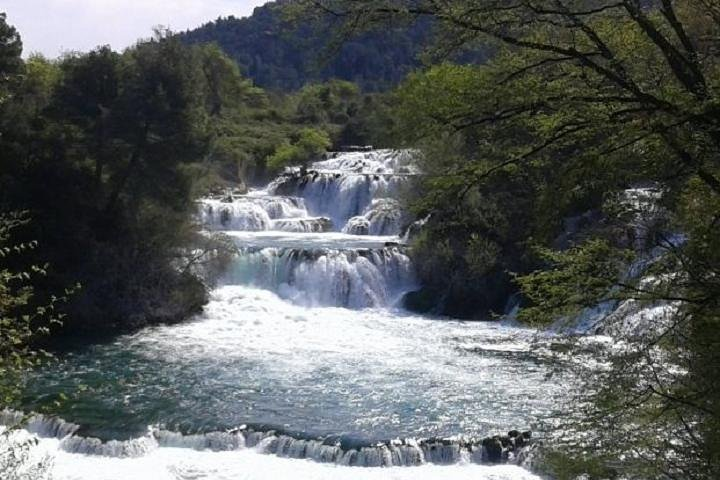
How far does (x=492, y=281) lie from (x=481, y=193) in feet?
9.24

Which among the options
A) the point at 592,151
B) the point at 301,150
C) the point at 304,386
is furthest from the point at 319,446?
the point at 301,150

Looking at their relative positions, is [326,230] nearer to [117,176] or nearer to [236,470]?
[117,176]

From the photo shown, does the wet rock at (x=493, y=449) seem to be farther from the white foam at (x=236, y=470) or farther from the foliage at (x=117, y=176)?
the foliage at (x=117, y=176)

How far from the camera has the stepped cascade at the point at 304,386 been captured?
11.8 m

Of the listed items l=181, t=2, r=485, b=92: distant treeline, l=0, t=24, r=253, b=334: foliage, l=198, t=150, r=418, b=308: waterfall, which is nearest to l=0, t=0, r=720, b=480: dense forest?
l=198, t=150, r=418, b=308: waterfall

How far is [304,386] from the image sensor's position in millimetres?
14711

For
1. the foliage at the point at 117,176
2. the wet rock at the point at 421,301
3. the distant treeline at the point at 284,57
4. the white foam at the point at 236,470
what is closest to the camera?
the white foam at the point at 236,470

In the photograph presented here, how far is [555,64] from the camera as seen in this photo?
5.31 m

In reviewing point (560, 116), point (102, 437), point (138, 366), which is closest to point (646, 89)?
point (560, 116)

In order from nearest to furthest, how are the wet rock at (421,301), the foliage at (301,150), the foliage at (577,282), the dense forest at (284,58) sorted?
the foliage at (577,282) → the wet rock at (421,301) → the foliage at (301,150) → the dense forest at (284,58)

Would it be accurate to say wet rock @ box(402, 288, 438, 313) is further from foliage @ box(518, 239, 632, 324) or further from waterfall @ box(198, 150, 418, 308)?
foliage @ box(518, 239, 632, 324)

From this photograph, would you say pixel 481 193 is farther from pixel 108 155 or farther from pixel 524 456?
pixel 524 456

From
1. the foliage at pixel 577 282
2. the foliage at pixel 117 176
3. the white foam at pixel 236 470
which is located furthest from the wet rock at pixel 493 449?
the foliage at pixel 117 176

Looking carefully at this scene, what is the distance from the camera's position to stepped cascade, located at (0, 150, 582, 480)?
38.6ft
